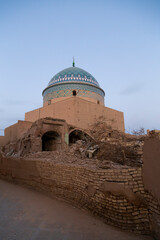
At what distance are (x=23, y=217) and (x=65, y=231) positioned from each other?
3.53 feet

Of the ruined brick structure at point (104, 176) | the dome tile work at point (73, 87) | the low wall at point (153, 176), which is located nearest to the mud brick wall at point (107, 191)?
the ruined brick structure at point (104, 176)

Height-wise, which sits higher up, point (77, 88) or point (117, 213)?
point (77, 88)

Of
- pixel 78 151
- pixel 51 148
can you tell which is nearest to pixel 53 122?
pixel 51 148

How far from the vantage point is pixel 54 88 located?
17.8m

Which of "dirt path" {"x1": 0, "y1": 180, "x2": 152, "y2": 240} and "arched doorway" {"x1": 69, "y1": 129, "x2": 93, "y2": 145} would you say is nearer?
"dirt path" {"x1": 0, "y1": 180, "x2": 152, "y2": 240}

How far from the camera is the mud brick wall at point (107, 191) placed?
2.69m

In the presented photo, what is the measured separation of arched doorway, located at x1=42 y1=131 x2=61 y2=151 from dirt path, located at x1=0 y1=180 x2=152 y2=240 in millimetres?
6930

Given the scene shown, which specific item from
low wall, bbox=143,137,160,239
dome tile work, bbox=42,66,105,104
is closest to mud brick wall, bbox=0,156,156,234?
low wall, bbox=143,137,160,239

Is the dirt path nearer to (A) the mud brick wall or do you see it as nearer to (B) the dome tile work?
(A) the mud brick wall

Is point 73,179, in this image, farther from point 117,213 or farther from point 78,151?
point 78,151

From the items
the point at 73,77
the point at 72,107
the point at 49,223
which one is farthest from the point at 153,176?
the point at 73,77

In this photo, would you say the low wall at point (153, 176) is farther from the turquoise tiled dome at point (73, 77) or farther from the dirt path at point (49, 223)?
the turquoise tiled dome at point (73, 77)

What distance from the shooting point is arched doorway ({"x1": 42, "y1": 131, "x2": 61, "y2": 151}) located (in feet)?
37.0

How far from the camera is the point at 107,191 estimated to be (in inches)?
118
